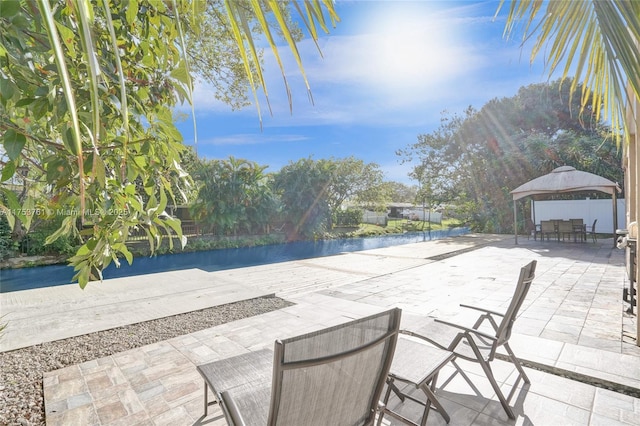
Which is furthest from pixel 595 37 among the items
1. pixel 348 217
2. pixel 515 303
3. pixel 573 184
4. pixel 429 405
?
pixel 348 217

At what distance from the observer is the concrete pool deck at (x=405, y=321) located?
2.42 metres

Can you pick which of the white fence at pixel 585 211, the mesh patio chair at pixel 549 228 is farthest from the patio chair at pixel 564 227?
the white fence at pixel 585 211

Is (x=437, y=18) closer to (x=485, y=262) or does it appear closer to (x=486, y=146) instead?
(x=485, y=262)

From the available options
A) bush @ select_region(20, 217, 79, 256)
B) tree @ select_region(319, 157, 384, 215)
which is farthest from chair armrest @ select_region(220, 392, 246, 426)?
tree @ select_region(319, 157, 384, 215)

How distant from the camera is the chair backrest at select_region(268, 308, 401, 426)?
1.27 metres

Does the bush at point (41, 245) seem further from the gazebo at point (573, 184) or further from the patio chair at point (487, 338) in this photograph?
the gazebo at point (573, 184)

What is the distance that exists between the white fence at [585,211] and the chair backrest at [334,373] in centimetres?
1941

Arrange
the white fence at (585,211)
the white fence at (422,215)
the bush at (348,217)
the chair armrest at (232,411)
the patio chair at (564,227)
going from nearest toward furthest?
the chair armrest at (232,411)
the patio chair at (564,227)
the white fence at (585,211)
the bush at (348,217)
the white fence at (422,215)

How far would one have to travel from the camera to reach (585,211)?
16844 millimetres

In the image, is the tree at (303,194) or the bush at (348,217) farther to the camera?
the bush at (348,217)

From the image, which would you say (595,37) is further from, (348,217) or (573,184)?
(348,217)

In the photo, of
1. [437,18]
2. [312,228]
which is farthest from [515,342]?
[312,228]

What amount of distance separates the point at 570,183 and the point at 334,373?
1387 cm

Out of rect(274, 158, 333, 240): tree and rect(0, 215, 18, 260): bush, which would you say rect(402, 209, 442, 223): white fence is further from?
rect(0, 215, 18, 260): bush
